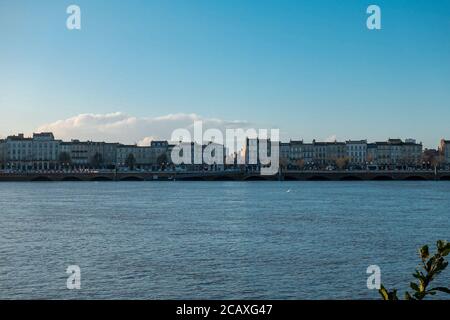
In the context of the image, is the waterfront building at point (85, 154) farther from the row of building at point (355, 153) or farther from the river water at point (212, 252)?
the river water at point (212, 252)

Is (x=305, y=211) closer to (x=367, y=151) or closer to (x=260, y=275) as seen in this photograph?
(x=260, y=275)

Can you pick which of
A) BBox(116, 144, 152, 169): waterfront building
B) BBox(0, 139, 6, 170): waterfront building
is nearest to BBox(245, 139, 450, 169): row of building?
BBox(116, 144, 152, 169): waterfront building

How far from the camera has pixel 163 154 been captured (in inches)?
6329

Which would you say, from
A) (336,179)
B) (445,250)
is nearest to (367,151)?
(336,179)

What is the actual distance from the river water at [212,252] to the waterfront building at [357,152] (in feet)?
378

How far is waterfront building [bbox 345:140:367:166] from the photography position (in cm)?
15850

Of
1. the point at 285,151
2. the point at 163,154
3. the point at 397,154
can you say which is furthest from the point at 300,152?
the point at 163,154

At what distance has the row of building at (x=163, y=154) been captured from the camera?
147 metres

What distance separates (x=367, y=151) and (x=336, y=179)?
33.7 meters

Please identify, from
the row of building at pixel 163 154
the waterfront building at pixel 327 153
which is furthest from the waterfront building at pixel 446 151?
the waterfront building at pixel 327 153

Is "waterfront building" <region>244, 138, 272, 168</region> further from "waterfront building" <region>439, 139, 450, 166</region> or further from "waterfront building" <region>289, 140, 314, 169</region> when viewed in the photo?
"waterfront building" <region>439, 139, 450, 166</region>

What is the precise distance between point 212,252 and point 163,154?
5399 inches

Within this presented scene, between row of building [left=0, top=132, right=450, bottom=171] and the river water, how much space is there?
351 ft

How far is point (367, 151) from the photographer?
524ft
